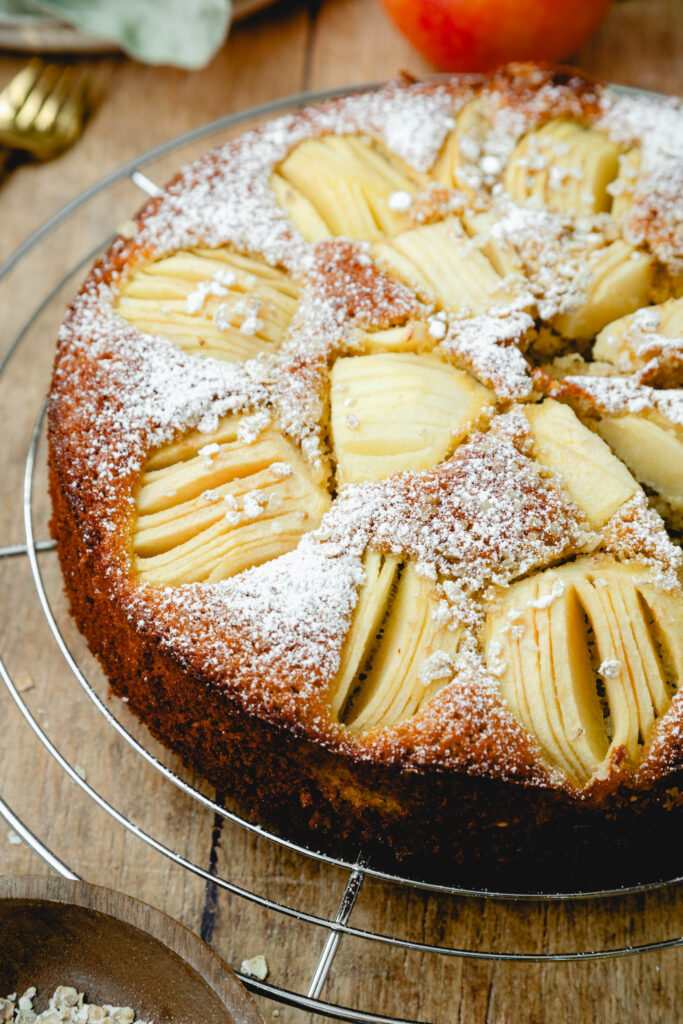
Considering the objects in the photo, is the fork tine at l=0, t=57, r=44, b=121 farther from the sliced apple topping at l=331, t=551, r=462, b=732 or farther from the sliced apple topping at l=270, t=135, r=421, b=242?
the sliced apple topping at l=331, t=551, r=462, b=732

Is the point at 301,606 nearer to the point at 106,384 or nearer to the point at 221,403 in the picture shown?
the point at 221,403

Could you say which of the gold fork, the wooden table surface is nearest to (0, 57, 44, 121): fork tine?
the gold fork

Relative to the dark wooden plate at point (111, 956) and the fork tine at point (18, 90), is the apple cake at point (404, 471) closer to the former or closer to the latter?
the dark wooden plate at point (111, 956)

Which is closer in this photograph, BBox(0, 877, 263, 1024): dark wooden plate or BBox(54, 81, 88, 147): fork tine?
BBox(0, 877, 263, 1024): dark wooden plate

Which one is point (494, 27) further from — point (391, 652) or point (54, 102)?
point (391, 652)

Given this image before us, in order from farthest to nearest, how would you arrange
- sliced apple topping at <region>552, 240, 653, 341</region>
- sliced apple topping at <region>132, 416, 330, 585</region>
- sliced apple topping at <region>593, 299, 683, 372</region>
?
sliced apple topping at <region>552, 240, 653, 341</region> → sliced apple topping at <region>593, 299, 683, 372</region> → sliced apple topping at <region>132, 416, 330, 585</region>

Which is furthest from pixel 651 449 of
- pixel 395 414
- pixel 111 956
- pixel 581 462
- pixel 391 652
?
pixel 111 956

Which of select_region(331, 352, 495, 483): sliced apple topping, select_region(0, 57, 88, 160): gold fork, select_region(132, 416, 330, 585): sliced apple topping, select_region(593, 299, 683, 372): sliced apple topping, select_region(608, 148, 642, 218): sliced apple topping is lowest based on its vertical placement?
select_region(132, 416, 330, 585): sliced apple topping
